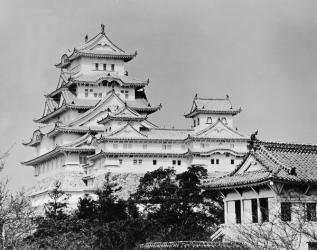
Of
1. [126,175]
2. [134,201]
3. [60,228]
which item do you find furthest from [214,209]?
[126,175]

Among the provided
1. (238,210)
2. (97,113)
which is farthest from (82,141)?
(238,210)

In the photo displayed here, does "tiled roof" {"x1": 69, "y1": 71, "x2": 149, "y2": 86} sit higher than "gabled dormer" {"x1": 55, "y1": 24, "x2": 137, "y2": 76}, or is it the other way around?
"gabled dormer" {"x1": 55, "y1": 24, "x2": 137, "y2": 76}

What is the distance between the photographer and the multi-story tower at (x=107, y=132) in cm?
7025

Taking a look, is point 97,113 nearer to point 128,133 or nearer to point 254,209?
point 128,133

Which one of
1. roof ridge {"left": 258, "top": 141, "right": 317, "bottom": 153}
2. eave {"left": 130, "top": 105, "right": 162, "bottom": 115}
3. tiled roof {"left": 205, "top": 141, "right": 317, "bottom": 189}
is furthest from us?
eave {"left": 130, "top": 105, "right": 162, "bottom": 115}

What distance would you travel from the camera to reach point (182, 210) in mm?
42531

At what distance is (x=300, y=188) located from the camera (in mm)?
28828

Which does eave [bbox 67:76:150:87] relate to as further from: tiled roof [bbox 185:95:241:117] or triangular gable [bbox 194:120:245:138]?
triangular gable [bbox 194:120:245:138]

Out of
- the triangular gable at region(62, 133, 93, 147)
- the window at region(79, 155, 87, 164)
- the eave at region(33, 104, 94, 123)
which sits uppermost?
the eave at region(33, 104, 94, 123)

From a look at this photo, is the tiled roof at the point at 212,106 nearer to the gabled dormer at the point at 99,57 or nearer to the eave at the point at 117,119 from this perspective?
the eave at the point at 117,119

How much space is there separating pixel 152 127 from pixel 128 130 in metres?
4.88

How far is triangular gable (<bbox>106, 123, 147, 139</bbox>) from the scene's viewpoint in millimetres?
69625

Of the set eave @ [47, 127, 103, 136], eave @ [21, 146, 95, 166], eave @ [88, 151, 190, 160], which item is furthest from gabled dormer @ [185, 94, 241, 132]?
eave @ [21, 146, 95, 166]

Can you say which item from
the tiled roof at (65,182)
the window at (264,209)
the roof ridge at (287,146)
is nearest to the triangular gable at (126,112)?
the tiled roof at (65,182)
